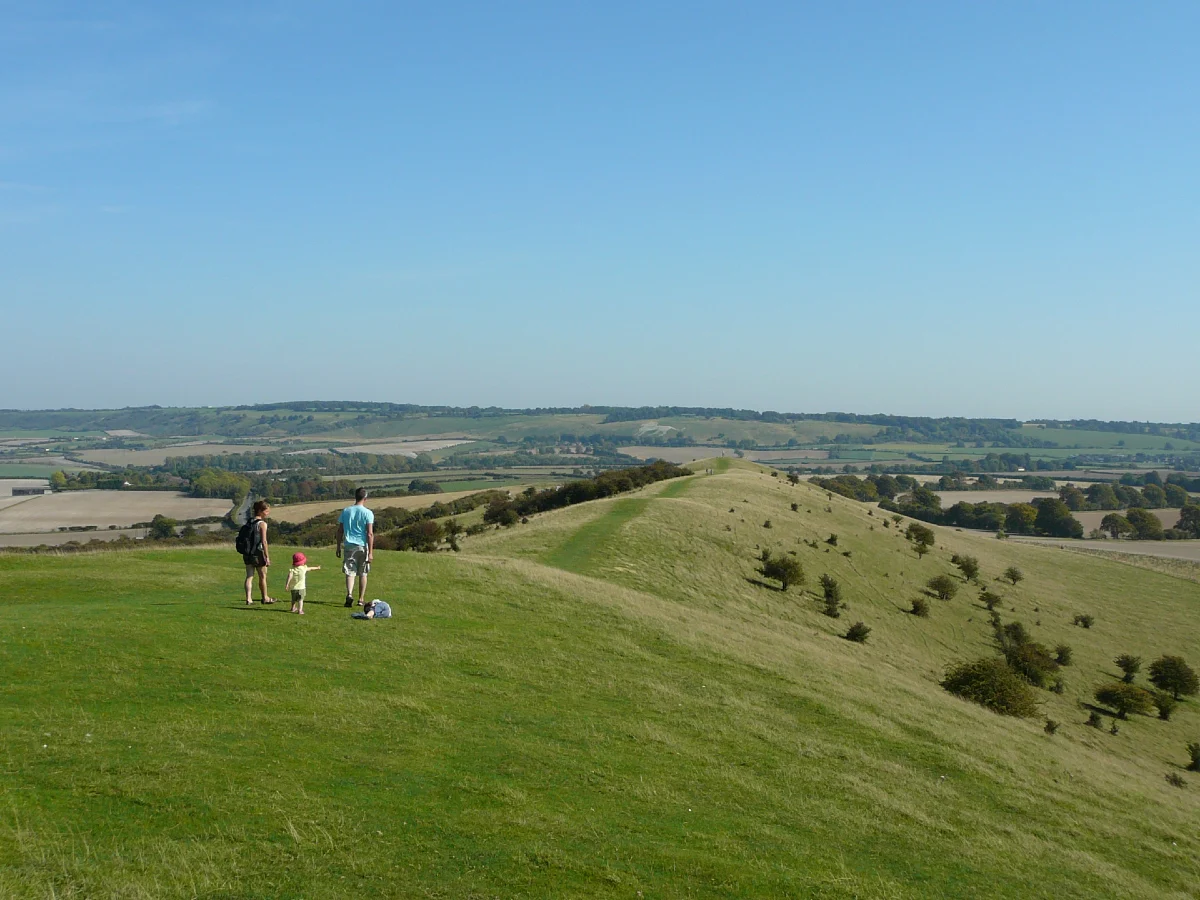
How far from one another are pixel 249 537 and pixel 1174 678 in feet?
166

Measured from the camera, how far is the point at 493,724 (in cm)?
1545

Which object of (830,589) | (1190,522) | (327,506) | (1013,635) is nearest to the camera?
(830,589)

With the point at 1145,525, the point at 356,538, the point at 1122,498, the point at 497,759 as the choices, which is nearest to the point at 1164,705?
the point at 356,538

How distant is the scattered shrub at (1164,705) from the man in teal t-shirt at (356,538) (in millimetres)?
42448

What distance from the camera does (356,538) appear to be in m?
20.6

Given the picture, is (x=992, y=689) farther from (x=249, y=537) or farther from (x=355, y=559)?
(x=249, y=537)

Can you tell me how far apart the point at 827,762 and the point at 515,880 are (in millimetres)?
9696

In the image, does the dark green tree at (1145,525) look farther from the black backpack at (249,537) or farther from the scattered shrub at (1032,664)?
the black backpack at (249,537)

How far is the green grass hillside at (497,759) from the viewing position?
10.0 meters

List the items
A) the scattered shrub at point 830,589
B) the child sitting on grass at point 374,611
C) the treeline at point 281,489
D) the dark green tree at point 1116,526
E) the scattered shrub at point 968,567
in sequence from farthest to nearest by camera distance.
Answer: the dark green tree at point 1116,526 < the treeline at point 281,489 < the scattered shrub at point 968,567 < the scattered shrub at point 830,589 < the child sitting on grass at point 374,611

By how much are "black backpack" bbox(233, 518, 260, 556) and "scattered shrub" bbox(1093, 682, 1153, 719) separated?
41.7 metres

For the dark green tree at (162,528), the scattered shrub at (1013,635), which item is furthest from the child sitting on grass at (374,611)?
the dark green tree at (162,528)

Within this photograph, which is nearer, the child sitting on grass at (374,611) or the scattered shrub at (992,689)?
the child sitting on grass at (374,611)

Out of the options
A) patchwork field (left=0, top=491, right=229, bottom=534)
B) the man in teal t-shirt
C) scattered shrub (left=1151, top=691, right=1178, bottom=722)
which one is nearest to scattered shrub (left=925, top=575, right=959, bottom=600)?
scattered shrub (left=1151, top=691, right=1178, bottom=722)
